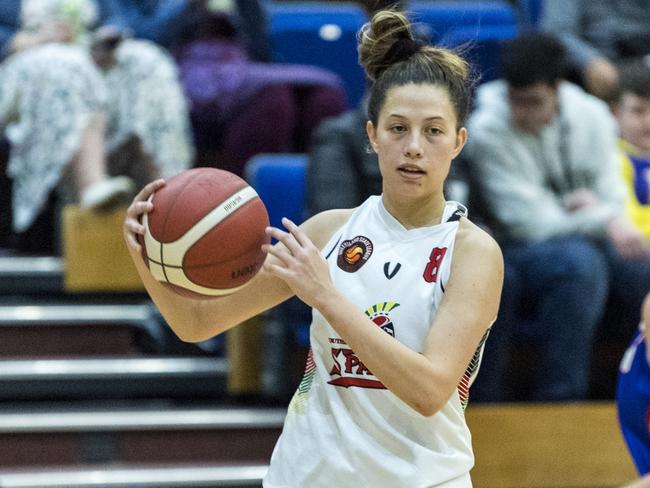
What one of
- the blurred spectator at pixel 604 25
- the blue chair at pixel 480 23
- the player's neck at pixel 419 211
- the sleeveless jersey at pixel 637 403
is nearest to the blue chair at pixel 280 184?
the blue chair at pixel 480 23

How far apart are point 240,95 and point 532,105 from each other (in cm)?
120

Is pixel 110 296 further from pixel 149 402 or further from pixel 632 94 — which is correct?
pixel 632 94

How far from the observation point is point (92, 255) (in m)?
4.79

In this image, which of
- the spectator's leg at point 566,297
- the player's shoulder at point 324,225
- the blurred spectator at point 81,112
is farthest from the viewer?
the blurred spectator at point 81,112

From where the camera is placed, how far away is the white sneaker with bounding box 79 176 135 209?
185 inches

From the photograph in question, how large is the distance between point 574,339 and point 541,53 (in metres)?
1.02

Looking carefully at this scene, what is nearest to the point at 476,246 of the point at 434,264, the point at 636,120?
the point at 434,264

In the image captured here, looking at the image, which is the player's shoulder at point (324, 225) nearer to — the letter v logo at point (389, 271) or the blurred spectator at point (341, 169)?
the letter v logo at point (389, 271)

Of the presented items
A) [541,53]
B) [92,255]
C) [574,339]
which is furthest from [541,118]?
[92,255]

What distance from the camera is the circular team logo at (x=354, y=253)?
2230mm

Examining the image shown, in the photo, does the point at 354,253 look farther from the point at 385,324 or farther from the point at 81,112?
the point at 81,112

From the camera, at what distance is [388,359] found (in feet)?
6.58

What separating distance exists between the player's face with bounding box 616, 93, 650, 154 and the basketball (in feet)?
9.00

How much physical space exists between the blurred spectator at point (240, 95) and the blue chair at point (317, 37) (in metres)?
0.20
